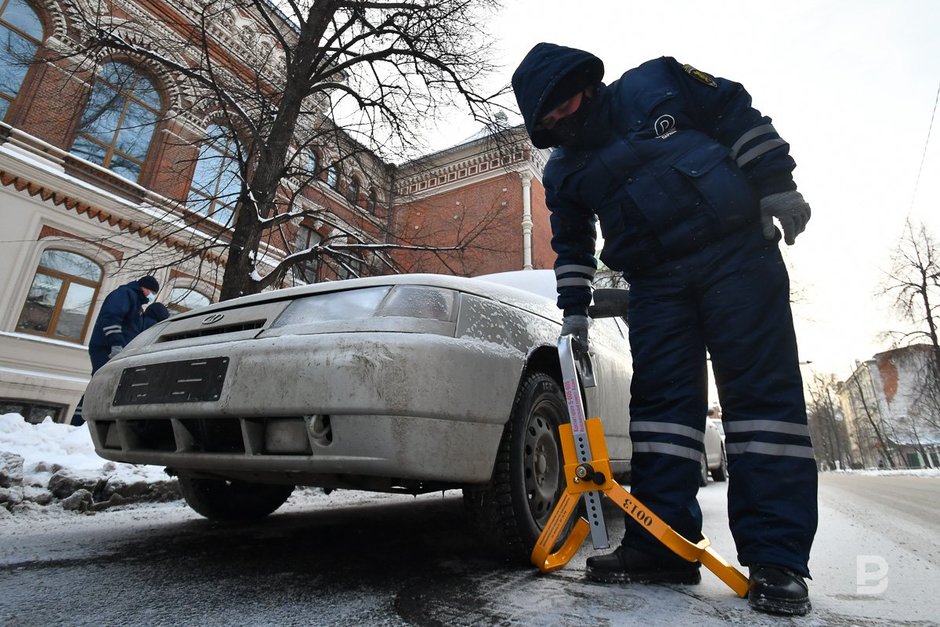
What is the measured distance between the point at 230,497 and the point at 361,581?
1.43 meters

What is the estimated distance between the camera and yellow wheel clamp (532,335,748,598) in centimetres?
145

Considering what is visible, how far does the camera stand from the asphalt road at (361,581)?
3.93 ft

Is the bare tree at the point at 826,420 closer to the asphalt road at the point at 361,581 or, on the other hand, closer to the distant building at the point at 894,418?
the distant building at the point at 894,418

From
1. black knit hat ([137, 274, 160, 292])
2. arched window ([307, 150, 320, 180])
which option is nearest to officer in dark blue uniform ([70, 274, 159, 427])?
black knit hat ([137, 274, 160, 292])

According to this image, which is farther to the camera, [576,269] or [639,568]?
[576,269]

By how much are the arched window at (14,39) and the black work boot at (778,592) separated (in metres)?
13.9

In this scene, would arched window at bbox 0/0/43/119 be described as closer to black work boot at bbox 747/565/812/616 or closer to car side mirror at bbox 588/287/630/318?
car side mirror at bbox 588/287/630/318

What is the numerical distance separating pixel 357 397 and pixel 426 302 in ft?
1.36

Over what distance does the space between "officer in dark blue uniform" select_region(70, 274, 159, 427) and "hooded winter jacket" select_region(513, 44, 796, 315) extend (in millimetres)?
4902

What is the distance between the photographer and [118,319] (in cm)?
501

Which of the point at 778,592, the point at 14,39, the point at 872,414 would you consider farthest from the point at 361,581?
the point at 872,414

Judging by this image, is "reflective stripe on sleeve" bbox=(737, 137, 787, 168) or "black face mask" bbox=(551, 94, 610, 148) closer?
"reflective stripe on sleeve" bbox=(737, 137, 787, 168)

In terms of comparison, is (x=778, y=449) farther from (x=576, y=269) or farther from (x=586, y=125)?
(x=586, y=125)

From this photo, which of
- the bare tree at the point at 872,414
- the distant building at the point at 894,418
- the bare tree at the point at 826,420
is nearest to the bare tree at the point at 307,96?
the distant building at the point at 894,418
